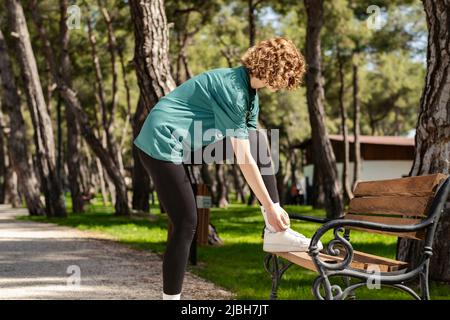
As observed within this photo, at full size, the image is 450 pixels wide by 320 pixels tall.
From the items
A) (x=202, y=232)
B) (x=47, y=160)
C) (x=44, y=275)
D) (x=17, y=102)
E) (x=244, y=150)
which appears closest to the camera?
(x=244, y=150)

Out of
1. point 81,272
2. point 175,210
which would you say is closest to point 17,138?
point 81,272

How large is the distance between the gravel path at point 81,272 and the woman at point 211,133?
8.36 feet

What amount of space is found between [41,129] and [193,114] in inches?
746

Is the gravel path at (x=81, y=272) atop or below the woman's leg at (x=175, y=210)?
below

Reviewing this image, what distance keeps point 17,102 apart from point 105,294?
1898 cm

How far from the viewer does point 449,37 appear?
699cm

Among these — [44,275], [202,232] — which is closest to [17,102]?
[202,232]

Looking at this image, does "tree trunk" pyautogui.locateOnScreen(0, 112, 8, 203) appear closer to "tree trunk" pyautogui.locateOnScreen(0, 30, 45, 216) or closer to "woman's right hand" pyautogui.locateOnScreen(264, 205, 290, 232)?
"tree trunk" pyautogui.locateOnScreen(0, 30, 45, 216)

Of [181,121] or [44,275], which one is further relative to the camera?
[44,275]

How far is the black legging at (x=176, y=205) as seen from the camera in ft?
13.9

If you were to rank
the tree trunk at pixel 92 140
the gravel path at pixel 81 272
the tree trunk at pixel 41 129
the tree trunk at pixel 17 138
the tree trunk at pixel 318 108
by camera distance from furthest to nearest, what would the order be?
the tree trunk at pixel 17 138 → the tree trunk at pixel 41 129 → the tree trunk at pixel 92 140 → the tree trunk at pixel 318 108 → the gravel path at pixel 81 272

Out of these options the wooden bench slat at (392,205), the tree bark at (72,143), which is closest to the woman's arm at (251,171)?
the wooden bench slat at (392,205)

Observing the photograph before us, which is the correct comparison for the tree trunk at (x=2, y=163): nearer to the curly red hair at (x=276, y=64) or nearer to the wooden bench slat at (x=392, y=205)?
the wooden bench slat at (x=392, y=205)
